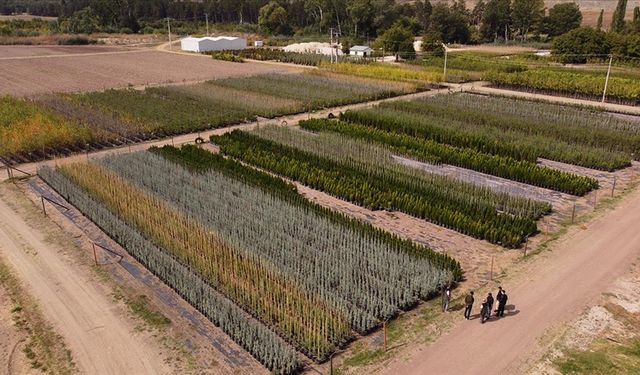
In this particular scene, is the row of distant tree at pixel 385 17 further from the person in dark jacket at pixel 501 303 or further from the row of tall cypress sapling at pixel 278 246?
the person in dark jacket at pixel 501 303

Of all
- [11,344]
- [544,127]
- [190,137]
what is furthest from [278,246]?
[544,127]

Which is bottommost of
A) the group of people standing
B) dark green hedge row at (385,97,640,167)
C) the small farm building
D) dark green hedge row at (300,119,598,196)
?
the group of people standing

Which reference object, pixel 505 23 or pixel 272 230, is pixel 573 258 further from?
pixel 505 23

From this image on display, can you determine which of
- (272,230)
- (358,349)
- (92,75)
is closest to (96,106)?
(92,75)

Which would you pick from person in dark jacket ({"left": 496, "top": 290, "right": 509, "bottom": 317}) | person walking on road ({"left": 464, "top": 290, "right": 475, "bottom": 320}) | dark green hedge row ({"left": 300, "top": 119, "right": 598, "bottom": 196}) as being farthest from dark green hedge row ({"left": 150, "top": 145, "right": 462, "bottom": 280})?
dark green hedge row ({"left": 300, "top": 119, "right": 598, "bottom": 196})

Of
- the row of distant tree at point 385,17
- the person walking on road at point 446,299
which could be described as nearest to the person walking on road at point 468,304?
the person walking on road at point 446,299

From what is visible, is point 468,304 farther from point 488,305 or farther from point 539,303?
point 539,303

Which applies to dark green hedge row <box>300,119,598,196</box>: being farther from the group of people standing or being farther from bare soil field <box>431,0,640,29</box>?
bare soil field <box>431,0,640,29</box>
